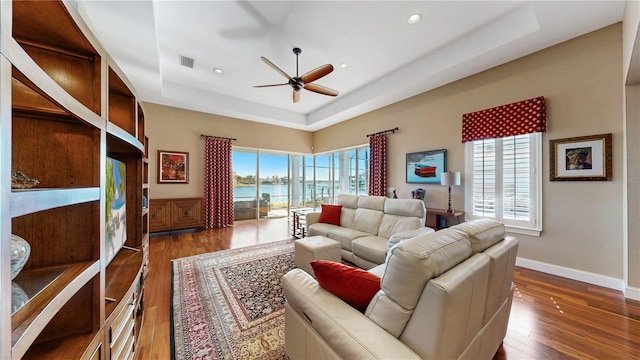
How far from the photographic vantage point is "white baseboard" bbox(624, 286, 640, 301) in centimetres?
230

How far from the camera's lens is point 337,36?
316cm

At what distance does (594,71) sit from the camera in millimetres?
2705

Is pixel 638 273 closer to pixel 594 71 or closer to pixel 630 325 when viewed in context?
A: pixel 630 325

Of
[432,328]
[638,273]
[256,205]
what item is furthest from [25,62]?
[256,205]

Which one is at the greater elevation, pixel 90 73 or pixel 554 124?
pixel 554 124

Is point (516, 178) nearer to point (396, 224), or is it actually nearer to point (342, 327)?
point (396, 224)

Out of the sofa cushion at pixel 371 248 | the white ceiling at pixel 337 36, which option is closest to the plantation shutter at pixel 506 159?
the white ceiling at pixel 337 36

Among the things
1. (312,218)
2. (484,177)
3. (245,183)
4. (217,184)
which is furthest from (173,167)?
(484,177)

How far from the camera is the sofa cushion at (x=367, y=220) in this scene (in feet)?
11.2

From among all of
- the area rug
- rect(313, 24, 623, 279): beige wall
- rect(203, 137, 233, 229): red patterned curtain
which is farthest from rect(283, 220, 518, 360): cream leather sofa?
rect(203, 137, 233, 229): red patterned curtain

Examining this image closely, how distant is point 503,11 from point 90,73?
4.00m

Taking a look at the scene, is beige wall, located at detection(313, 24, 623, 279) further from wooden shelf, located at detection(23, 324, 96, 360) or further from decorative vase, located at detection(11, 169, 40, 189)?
decorative vase, located at detection(11, 169, 40, 189)

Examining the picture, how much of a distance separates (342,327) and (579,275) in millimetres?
3628

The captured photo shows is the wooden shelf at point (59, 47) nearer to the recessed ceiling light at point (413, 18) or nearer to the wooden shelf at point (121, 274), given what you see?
the wooden shelf at point (121, 274)
